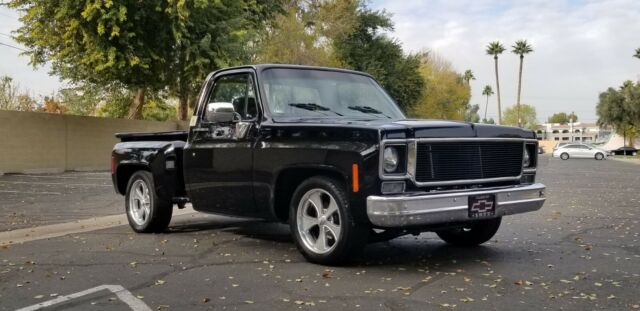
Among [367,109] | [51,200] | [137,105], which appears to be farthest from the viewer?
[137,105]

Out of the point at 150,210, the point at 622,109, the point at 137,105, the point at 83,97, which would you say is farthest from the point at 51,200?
the point at 622,109

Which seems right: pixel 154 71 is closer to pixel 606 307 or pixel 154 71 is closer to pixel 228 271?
pixel 228 271

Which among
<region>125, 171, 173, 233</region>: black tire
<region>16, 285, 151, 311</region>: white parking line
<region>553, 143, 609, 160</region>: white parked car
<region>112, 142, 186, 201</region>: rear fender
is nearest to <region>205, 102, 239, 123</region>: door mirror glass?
<region>112, 142, 186, 201</region>: rear fender

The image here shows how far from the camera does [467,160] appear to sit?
5.70 metres

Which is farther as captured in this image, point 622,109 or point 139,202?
point 622,109

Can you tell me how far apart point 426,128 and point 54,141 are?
18842 millimetres

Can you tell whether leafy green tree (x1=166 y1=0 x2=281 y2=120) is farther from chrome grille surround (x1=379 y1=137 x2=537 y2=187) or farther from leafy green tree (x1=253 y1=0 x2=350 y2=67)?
leafy green tree (x1=253 y1=0 x2=350 y2=67)

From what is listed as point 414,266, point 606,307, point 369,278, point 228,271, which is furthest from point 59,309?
point 606,307

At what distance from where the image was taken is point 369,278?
209 inches

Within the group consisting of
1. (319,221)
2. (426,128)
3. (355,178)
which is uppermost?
(426,128)

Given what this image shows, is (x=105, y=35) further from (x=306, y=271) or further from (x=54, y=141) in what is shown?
(x=306, y=271)

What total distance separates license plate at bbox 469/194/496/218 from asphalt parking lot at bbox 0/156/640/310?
50 cm

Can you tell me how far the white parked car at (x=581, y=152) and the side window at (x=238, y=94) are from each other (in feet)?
161

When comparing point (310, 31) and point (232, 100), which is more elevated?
point (310, 31)
